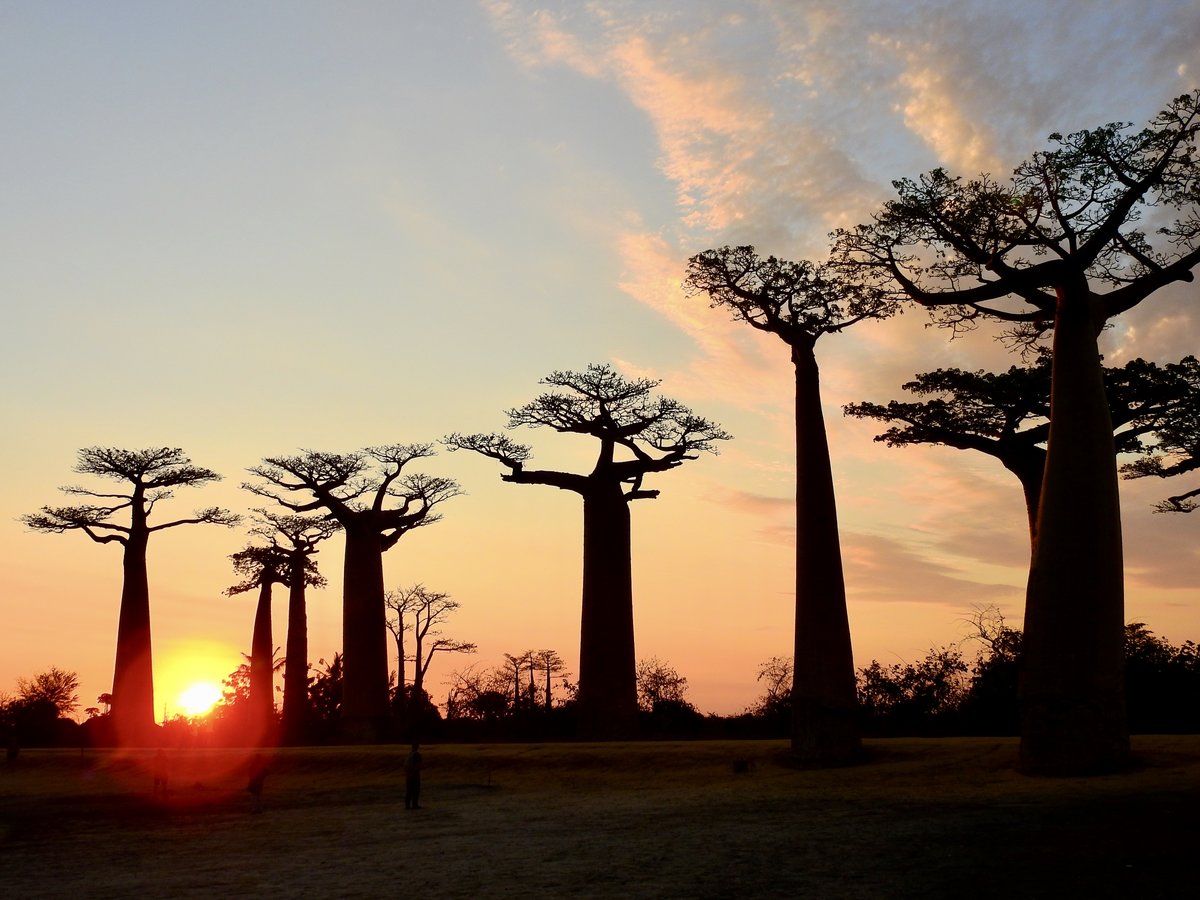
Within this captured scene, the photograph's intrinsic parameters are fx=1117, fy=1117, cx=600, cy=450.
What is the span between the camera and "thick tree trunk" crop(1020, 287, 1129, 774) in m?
16.0

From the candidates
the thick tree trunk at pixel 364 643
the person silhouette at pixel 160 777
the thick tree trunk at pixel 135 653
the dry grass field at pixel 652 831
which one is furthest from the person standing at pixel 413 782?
the thick tree trunk at pixel 135 653

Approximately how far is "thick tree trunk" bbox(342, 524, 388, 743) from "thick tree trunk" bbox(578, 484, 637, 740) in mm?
9983

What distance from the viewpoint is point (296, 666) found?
42.8m

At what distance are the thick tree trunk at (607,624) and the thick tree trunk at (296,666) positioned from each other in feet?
45.9

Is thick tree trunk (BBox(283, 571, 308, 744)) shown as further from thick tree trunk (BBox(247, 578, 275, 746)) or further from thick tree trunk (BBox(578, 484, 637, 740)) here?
thick tree trunk (BBox(578, 484, 637, 740))

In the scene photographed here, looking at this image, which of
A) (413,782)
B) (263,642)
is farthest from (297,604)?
(413,782)

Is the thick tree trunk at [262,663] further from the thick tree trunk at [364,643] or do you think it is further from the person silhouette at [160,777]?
the person silhouette at [160,777]

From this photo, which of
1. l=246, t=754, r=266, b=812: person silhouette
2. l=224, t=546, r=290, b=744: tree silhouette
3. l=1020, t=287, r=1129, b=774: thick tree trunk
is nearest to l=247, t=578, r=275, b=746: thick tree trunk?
l=224, t=546, r=290, b=744: tree silhouette

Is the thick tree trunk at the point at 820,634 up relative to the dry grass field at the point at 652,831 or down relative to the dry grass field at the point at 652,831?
up

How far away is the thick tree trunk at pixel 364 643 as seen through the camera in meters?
36.9

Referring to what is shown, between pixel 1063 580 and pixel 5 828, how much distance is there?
16922 mm

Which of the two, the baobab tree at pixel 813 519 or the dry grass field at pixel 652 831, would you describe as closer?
the dry grass field at pixel 652 831

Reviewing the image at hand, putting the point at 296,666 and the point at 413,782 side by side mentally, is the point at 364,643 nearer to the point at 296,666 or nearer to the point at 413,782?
the point at 296,666

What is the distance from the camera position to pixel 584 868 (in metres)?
11.0
